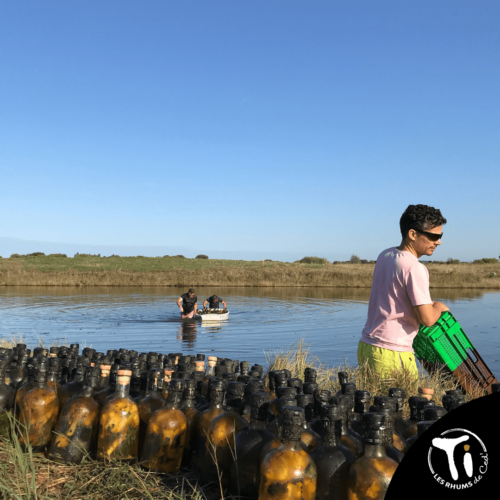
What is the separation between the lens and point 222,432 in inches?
109

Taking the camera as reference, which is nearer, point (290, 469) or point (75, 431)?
point (290, 469)

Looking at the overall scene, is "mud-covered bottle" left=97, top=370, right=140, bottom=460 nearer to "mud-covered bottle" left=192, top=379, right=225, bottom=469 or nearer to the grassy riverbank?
"mud-covered bottle" left=192, top=379, right=225, bottom=469

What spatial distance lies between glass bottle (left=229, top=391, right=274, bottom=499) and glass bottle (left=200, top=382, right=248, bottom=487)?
0.10 m

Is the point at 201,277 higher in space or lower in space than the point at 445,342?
lower

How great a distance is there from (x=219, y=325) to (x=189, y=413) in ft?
60.9

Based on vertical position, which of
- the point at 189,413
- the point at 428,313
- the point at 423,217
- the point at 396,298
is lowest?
the point at 189,413

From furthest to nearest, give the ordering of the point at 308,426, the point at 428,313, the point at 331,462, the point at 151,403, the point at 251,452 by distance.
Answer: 1. the point at 428,313
2. the point at 151,403
3. the point at 308,426
4. the point at 251,452
5. the point at 331,462

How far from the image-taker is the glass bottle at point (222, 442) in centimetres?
271

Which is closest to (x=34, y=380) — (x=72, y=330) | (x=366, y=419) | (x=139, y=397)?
(x=139, y=397)

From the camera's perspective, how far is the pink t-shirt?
167 inches

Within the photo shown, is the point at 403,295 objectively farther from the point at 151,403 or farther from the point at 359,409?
the point at 151,403

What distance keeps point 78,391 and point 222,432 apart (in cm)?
137

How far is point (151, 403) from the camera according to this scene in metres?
3.27

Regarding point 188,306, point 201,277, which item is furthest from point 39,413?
point 201,277
